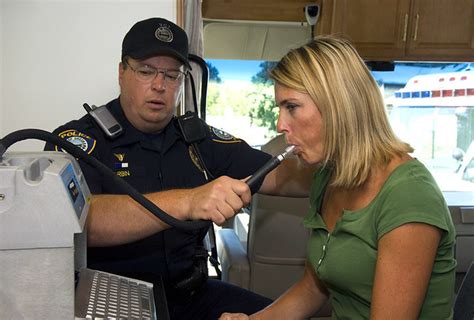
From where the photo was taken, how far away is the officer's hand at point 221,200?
3.11 feet

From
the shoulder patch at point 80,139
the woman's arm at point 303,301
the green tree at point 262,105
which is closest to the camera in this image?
the woman's arm at point 303,301

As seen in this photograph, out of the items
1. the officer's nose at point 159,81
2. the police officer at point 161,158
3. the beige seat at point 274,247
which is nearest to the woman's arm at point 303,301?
the police officer at point 161,158

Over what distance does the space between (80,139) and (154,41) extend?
0.38 meters

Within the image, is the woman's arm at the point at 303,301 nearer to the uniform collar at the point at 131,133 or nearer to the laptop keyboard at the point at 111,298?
the laptop keyboard at the point at 111,298

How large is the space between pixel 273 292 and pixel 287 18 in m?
1.47

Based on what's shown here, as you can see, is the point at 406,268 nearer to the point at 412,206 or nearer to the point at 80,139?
the point at 412,206

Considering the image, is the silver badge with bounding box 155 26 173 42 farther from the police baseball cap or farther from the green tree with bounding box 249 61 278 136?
the green tree with bounding box 249 61 278 136

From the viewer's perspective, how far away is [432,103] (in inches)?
116

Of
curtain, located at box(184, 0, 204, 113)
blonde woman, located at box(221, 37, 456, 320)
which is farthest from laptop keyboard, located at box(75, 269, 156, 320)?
curtain, located at box(184, 0, 204, 113)

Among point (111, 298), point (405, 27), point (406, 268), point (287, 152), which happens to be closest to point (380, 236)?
point (406, 268)

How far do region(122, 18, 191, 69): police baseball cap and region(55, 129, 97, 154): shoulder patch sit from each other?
30cm

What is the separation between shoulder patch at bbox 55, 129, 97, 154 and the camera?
4.27 feet

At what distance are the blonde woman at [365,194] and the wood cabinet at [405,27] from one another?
163 cm

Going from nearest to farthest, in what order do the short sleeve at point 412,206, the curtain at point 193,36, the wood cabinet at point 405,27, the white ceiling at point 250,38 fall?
the short sleeve at point 412,206, the curtain at point 193,36, the wood cabinet at point 405,27, the white ceiling at point 250,38
